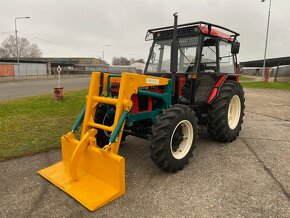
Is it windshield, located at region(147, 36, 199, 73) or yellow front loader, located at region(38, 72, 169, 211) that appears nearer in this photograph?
yellow front loader, located at region(38, 72, 169, 211)

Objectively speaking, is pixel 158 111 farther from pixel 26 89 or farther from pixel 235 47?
pixel 26 89

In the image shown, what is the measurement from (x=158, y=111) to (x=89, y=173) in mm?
1571

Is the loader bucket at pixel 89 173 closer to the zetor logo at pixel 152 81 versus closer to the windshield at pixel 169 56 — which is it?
the zetor logo at pixel 152 81

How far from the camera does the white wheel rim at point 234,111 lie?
231 inches

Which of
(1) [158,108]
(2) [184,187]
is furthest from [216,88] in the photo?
(2) [184,187]

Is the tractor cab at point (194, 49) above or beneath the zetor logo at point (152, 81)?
above

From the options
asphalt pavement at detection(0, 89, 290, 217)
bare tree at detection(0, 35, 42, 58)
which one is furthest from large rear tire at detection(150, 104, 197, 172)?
bare tree at detection(0, 35, 42, 58)

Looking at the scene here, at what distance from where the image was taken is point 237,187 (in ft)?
11.9

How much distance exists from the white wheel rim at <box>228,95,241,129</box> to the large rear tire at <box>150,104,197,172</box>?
6.36 feet

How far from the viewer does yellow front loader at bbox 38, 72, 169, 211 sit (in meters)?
3.30

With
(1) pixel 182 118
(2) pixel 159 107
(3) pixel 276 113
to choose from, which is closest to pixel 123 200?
(1) pixel 182 118

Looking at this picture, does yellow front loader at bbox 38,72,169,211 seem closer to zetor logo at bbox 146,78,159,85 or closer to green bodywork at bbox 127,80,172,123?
zetor logo at bbox 146,78,159,85

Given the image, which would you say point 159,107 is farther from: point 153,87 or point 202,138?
point 202,138

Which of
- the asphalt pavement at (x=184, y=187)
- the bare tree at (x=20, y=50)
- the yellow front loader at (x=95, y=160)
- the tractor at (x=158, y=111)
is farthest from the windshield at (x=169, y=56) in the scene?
the bare tree at (x=20, y=50)
